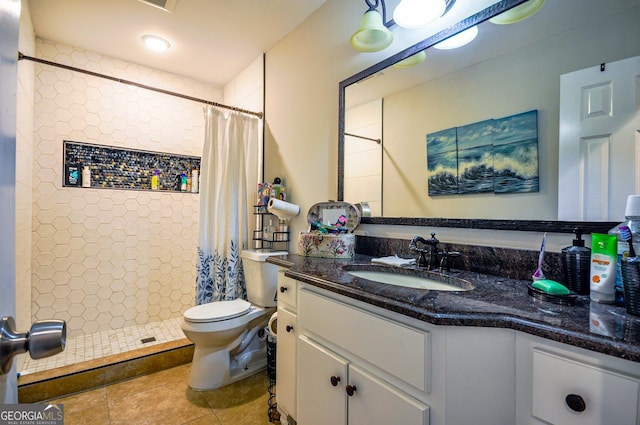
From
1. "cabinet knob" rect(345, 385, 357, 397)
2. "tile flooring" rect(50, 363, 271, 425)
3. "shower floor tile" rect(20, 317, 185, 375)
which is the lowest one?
"tile flooring" rect(50, 363, 271, 425)

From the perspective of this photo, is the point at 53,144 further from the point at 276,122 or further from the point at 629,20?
the point at 629,20

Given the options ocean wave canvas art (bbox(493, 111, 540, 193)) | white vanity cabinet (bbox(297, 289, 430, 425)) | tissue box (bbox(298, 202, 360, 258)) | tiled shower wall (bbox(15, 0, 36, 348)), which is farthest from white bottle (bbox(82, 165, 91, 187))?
ocean wave canvas art (bbox(493, 111, 540, 193))

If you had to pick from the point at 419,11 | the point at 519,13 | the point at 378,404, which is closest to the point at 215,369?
the point at 378,404

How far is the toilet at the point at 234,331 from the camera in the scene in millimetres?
1774

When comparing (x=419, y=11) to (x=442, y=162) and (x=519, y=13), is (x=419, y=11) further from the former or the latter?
(x=442, y=162)

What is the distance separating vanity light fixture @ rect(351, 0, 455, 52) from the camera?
4.04ft

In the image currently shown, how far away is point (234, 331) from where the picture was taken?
1.83m

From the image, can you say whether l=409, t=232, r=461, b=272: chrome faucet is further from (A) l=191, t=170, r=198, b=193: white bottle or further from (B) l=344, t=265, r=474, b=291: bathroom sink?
(A) l=191, t=170, r=198, b=193: white bottle

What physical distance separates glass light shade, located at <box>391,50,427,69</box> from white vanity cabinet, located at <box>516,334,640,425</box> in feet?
4.13

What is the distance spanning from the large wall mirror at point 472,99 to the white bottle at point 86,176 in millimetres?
2156

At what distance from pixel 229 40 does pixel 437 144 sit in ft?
6.36

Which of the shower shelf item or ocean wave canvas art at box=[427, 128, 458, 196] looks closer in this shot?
ocean wave canvas art at box=[427, 128, 458, 196]

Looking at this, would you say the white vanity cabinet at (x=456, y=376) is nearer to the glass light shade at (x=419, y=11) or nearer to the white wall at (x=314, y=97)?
the white wall at (x=314, y=97)

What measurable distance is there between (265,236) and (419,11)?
1.76 m
